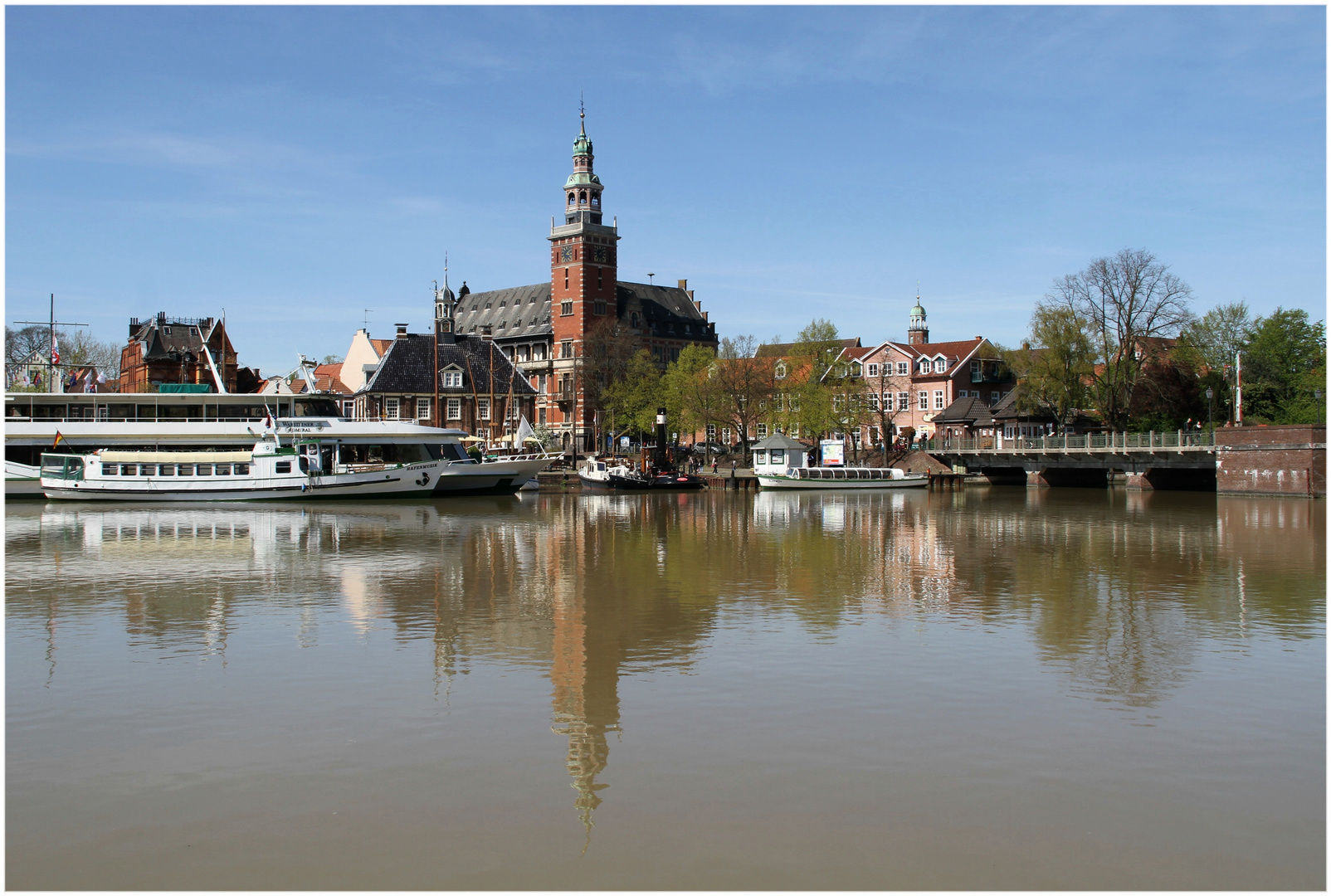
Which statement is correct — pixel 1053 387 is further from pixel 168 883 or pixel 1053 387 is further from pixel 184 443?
pixel 168 883

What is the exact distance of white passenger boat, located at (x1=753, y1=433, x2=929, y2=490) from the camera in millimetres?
69812

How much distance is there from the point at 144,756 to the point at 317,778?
2.13m

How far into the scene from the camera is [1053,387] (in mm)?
72938

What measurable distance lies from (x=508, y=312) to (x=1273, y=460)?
91.4 metres

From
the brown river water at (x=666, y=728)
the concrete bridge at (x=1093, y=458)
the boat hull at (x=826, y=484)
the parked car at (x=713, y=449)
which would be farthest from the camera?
the parked car at (x=713, y=449)

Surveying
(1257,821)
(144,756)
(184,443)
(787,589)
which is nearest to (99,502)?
(184,443)

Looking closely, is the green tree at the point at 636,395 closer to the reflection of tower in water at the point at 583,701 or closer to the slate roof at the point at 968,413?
the slate roof at the point at 968,413

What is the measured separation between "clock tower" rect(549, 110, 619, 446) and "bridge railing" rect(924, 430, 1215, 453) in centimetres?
4381

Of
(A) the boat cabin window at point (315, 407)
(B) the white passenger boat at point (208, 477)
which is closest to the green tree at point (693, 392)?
(A) the boat cabin window at point (315, 407)

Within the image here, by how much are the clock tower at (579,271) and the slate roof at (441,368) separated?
14.1 m

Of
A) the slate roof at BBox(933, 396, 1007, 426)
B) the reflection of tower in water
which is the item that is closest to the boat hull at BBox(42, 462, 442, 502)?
the reflection of tower in water

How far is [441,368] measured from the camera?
10012 centimetres

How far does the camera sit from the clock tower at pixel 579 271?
114 m

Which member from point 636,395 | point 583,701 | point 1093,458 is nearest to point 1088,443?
point 1093,458
